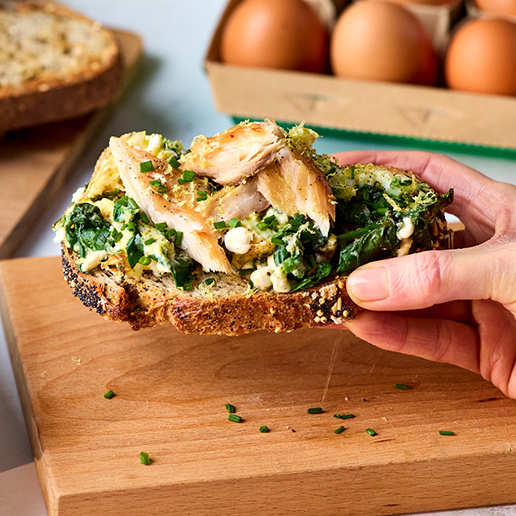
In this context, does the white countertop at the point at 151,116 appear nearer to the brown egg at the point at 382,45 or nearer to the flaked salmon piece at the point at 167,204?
the brown egg at the point at 382,45

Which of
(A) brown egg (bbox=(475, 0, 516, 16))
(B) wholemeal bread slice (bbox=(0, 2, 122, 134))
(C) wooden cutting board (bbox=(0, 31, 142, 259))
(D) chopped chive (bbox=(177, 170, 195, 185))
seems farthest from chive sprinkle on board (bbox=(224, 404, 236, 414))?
(A) brown egg (bbox=(475, 0, 516, 16))

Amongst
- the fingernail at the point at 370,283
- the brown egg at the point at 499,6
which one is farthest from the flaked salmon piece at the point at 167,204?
the brown egg at the point at 499,6

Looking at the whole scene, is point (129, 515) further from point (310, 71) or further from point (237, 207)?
point (310, 71)

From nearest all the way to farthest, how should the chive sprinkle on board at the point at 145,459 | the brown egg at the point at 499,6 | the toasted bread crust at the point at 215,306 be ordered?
the chive sprinkle on board at the point at 145,459, the toasted bread crust at the point at 215,306, the brown egg at the point at 499,6

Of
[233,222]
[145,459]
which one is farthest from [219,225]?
[145,459]

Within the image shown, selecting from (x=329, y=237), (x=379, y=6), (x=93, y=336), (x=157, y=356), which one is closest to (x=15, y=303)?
(x=93, y=336)
